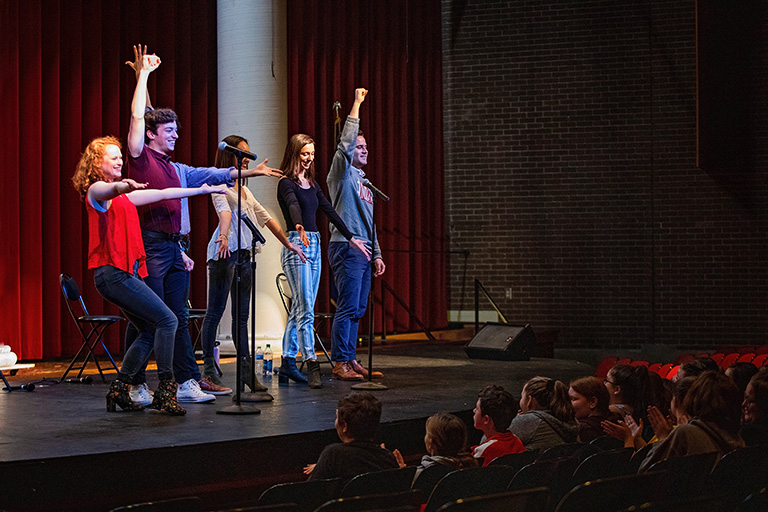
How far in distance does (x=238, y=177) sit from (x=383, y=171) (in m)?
6.43

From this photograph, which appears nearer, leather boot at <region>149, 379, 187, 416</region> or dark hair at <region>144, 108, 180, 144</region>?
leather boot at <region>149, 379, 187, 416</region>

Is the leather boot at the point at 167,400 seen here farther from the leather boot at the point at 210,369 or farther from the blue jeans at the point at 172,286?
the leather boot at the point at 210,369

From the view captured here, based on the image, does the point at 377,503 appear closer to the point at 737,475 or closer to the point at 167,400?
the point at 737,475

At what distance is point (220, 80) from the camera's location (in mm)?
8625

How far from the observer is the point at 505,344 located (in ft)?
25.0

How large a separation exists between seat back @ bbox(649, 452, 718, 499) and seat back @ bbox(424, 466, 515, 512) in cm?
43

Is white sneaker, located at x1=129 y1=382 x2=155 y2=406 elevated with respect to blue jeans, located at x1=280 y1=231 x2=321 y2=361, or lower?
lower

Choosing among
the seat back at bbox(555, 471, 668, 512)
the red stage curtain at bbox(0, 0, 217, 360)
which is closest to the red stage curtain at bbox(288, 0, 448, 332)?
the red stage curtain at bbox(0, 0, 217, 360)

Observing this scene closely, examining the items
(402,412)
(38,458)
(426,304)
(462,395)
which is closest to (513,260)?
(426,304)

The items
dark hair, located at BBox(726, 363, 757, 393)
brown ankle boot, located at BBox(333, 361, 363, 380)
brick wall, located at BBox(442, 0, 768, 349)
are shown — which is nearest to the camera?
dark hair, located at BBox(726, 363, 757, 393)

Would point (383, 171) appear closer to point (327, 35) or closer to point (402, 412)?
point (327, 35)

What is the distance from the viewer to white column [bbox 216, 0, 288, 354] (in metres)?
8.37

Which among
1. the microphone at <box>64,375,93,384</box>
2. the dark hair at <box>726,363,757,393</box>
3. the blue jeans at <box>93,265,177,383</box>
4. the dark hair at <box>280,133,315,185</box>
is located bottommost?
the microphone at <box>64,375,93,384</box>

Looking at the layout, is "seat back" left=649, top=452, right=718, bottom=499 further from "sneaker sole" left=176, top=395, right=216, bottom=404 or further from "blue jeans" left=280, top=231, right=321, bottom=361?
"blue jeans" left=280, top=231, right=321, bottom=361
